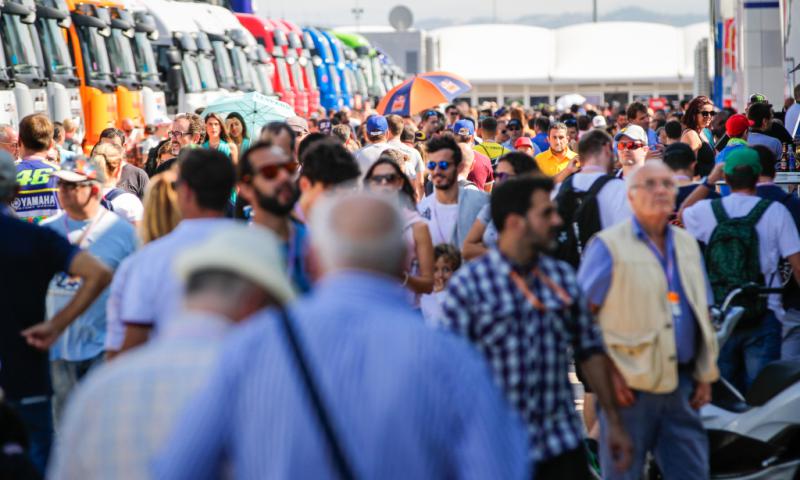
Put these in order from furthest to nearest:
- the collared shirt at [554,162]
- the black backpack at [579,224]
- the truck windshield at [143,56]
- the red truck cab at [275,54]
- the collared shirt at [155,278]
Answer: the red truck cab at [275,54] < the truck windshield at [143,56] < the collared shirt at [554,162] < the black backpack at [579,224] < the collared shirt at [155,278]

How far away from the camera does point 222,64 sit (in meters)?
31.5

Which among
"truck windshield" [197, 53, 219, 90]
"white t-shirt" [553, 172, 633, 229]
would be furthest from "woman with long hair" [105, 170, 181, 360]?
"truck windshield" [197, 53, 219, 90]

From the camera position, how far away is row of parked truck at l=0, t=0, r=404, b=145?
20000 millimetres

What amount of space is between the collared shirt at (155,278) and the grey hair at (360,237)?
1.65 m

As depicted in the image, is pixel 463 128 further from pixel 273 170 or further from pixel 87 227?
pixel 273 170

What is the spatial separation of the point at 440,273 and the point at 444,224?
0.48m

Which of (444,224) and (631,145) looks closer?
(444,224)

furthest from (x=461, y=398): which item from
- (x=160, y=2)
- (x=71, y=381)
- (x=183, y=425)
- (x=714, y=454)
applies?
(x=160, y=2)

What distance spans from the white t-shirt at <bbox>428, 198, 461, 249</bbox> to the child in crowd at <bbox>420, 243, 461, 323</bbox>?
222 millimetres

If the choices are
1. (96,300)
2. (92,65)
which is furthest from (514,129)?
(96,300)

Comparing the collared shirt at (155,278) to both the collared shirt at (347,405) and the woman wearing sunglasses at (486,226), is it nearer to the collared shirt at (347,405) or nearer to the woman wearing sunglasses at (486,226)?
the collared shirt at (347,405)

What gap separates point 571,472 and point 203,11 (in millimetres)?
28891

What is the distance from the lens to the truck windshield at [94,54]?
2330cm

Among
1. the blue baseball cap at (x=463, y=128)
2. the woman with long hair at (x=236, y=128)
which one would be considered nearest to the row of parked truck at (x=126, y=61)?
the blue baseball cap at (x=463, y=128)
